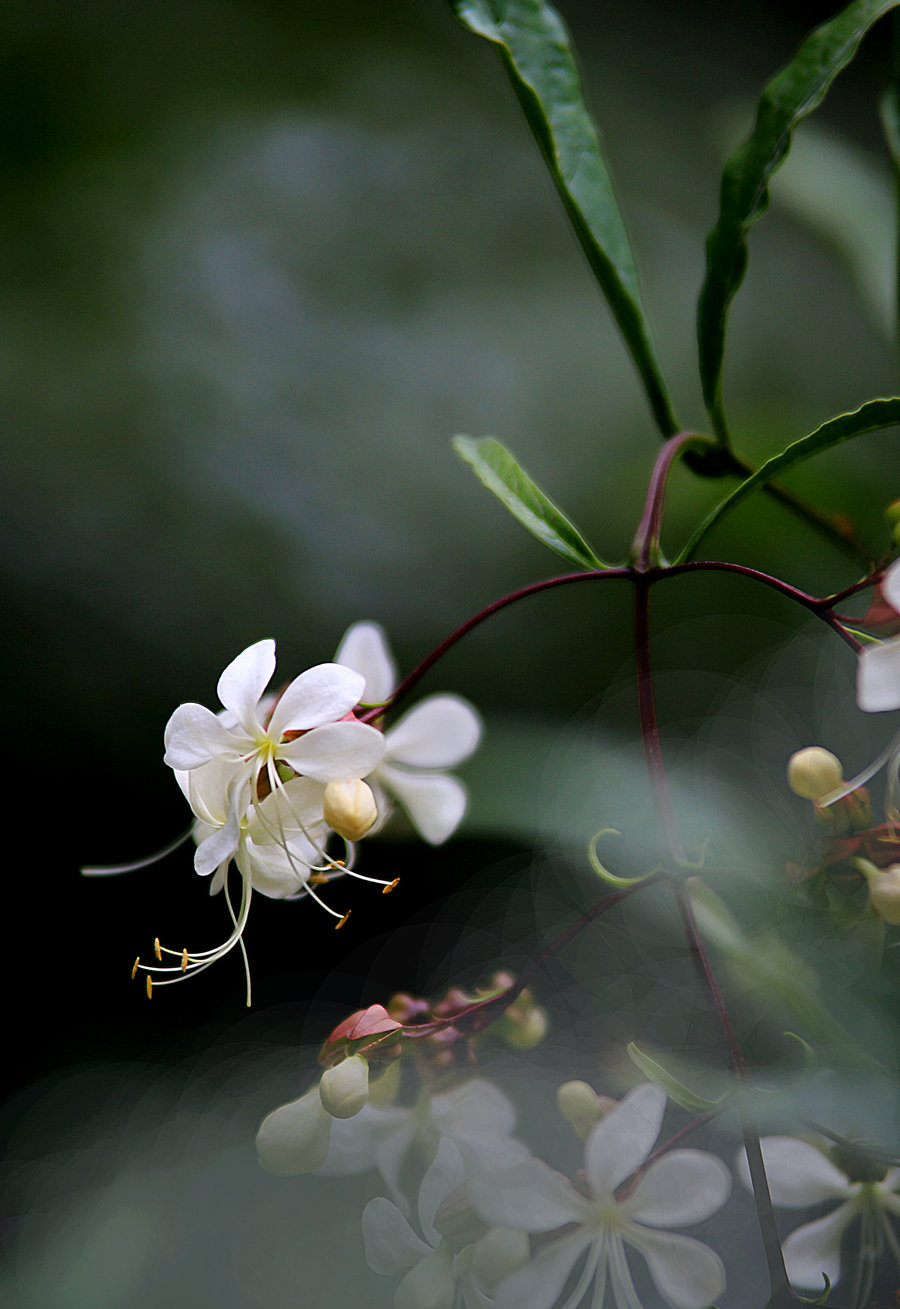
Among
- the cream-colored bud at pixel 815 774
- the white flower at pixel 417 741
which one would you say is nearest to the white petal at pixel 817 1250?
the cream-colored bud at pixel 815 774

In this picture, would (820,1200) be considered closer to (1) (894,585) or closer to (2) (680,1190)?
(2) (680,1190)

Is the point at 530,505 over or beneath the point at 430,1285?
over

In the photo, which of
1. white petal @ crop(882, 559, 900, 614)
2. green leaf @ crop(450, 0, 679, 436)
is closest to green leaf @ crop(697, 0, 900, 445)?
green leaf @ crop(450, 0, 679, 436)

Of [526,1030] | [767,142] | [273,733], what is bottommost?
[526,1030]

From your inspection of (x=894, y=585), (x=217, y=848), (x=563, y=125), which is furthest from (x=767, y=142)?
(x=217, y=848)

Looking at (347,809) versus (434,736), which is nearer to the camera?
(347,809)

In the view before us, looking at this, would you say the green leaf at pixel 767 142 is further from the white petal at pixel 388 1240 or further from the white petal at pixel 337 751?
the white petal at pixel 388 1240

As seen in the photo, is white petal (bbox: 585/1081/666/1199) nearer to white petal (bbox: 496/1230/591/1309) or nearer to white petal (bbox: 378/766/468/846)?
white petal (bbox: 496/1230/591/1309)
